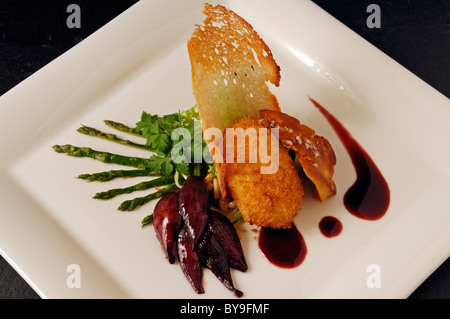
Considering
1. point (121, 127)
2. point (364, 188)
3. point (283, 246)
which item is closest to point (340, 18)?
point (364, 188)

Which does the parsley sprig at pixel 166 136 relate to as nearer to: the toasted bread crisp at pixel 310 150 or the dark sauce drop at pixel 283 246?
the toasted bread crisp at pixel 310 150

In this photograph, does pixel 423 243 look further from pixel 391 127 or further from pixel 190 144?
pixel 190 144

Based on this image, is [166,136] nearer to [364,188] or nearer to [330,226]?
[330,226]

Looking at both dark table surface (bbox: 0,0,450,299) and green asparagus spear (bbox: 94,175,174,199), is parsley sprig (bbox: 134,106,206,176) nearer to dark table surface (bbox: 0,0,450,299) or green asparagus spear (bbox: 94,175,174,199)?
green asparagus spear (bbox: 94,175,174,199)

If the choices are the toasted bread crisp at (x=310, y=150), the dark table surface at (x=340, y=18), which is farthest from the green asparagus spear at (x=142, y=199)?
the dark table surface at (x=340, y=18)

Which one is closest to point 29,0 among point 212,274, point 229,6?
point 229,6

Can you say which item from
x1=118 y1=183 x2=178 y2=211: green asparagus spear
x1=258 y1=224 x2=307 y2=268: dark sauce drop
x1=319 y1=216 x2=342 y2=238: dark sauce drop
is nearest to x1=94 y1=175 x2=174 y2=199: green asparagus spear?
x1=118 y1=183 x2=178 y2=211: green asparagus spear

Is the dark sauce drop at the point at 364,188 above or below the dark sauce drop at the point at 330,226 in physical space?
above
